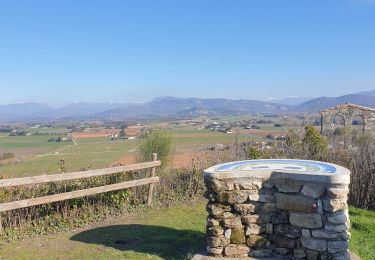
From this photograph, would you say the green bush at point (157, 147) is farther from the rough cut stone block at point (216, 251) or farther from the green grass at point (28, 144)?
the green grass at point (28, 144)

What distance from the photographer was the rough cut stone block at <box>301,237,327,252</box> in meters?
5.93

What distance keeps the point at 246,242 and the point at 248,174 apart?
1.05 meters

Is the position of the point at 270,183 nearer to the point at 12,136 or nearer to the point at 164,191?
the point at 164,191

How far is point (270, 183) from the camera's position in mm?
6395

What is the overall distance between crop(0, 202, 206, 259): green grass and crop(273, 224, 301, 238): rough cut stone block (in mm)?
1441

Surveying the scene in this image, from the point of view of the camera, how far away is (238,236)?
6.48 meters

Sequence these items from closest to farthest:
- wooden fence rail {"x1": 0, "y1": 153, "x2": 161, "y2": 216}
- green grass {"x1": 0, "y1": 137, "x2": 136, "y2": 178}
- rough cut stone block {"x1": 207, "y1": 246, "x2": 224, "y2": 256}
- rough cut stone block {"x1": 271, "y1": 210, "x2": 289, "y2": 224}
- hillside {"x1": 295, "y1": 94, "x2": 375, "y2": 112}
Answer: rough cut stone block {"x1": 271, "y1": 210, "x2": 289, "y2": 224} → rough cut stone block {"x1": 207, "y1": 246, "x2": 224, "y2": 256} → wooden fence rail {"x1": 0, "y1": 153, "x2": 161, "y2": 216} → green grass {"x1": 0, "y1": 137, "x2": 136, "y2": 178} → hillside {"x1": 295, "y1": 94, "x2": 375, "y2": 112}

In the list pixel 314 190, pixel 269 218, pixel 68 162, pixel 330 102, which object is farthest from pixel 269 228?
pixel 330 102

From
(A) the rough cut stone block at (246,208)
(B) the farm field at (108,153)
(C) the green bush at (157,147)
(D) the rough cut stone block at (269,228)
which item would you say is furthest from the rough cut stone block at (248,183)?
(C) the green bush at (157,147)

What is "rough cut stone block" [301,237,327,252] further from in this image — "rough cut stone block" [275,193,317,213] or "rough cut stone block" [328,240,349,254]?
"rough cut stone block" [275,193,317,213]

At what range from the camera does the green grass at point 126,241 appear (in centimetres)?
714

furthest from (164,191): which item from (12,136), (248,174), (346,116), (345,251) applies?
(12,136)

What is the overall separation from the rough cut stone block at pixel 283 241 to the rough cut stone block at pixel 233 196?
2.40 ft

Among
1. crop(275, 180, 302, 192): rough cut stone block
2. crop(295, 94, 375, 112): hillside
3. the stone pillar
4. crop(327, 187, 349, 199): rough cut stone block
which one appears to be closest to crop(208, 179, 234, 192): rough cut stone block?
the stone pillar
